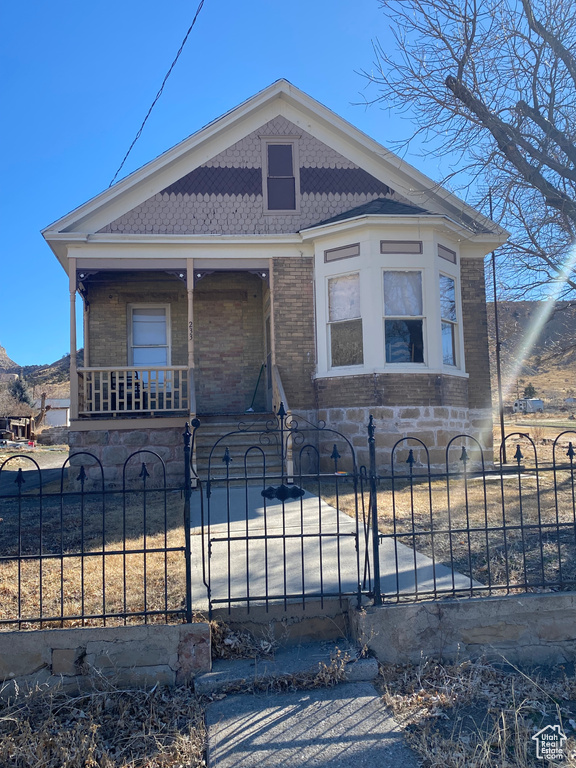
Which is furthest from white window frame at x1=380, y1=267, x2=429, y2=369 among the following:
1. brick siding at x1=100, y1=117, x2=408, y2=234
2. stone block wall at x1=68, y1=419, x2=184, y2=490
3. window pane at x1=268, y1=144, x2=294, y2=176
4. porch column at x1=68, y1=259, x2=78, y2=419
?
porch column at x1=68, y1=259, x2=78, y2=419

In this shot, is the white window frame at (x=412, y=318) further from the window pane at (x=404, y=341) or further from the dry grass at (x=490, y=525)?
the dry grass at (x=490, y=525)

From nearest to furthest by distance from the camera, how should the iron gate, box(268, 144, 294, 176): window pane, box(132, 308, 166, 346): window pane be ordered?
the iron gate
box(268, 144, 294, 176): window pane
box(132, 308, 166, 346): window pane

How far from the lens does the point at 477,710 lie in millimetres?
3607

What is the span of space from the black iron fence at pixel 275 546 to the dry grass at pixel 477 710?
22.0 inches

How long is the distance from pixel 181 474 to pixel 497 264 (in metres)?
6.52

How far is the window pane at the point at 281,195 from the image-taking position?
1200 centimetres

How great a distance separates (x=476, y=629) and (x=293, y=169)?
9.91m

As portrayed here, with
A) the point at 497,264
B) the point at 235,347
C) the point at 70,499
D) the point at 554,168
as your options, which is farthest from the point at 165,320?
the point at 554,168

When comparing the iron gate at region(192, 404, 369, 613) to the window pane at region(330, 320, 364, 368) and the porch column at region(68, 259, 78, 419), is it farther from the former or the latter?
the porch column at region(68, 259, 78, 419)

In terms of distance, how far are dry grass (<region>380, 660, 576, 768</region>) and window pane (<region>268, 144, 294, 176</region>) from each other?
1007cm

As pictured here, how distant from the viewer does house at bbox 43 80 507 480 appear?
36.0 feet

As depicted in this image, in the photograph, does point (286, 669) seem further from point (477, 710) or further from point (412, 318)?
point (412, 318)

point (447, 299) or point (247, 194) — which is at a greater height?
point (247, 194)

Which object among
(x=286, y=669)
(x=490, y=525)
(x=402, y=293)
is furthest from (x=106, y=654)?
(x=402, y=293)
